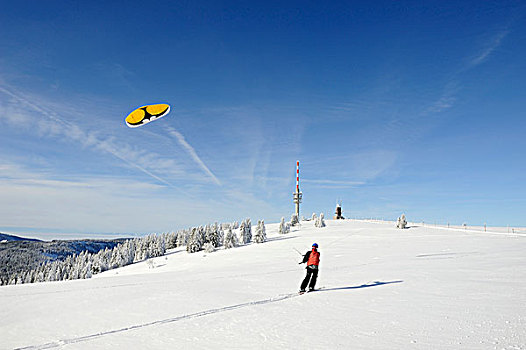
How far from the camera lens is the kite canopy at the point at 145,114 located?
28.0 m

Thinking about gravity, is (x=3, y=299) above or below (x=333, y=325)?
below

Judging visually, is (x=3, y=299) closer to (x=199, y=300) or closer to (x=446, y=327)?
(x=199, y=300)

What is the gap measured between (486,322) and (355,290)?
5.73 metres

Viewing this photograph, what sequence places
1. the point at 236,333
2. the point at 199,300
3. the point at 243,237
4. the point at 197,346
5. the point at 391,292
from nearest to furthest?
the point at 197,346, the point at 236,333, the point at 199,300, the point at 391,292, the point at 243,237

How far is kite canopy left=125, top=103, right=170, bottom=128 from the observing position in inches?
1101

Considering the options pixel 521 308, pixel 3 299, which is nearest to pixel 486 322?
pixel 521 308

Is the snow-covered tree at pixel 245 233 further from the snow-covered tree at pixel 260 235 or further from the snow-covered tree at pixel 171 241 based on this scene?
the snow-covered tree at pixel 171 241

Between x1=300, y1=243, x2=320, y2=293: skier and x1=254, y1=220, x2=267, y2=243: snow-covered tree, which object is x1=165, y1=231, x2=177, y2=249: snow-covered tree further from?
x1=300, y1=243, x2=320, y2=293: skier

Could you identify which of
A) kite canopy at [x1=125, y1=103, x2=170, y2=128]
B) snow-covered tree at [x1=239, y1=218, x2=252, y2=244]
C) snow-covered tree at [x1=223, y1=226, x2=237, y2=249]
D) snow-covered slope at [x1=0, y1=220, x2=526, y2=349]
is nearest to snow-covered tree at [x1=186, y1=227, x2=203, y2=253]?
snow-covered tree at [x1=239, y1=218, x2=252, y2=244]

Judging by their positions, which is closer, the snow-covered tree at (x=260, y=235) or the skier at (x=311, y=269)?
the skier at (x=311, y=269)

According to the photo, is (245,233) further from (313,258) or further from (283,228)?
(313,258)

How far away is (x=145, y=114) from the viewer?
92.7ft

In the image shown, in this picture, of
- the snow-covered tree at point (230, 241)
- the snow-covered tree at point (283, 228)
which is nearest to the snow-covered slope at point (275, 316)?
the snow-covered tree at point (230, 241)

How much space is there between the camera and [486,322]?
828cm
